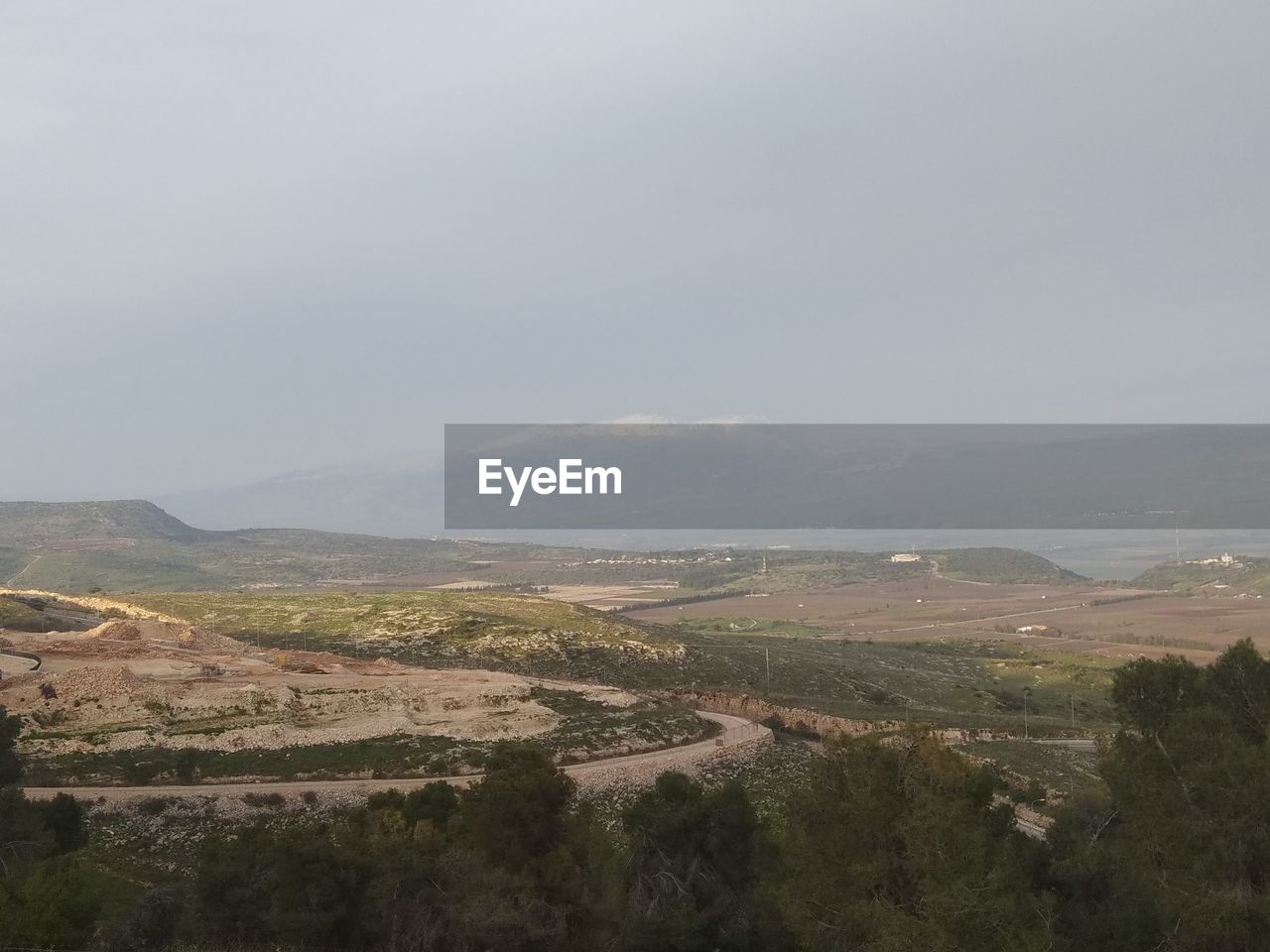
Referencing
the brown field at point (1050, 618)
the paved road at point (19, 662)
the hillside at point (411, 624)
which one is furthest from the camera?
the brown field at point (1050, 618)

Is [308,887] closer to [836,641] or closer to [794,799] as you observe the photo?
[794,799]

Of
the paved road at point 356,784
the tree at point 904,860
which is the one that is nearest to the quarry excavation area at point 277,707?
the paved road at point 356,784

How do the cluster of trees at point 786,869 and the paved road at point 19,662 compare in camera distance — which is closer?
the cluster of trees at point 786,869

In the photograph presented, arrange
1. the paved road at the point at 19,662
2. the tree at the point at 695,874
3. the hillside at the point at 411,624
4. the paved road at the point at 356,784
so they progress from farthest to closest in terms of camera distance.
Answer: the hillside at the point at 411,624
the paved road at the point at 19,662
the paved road at the point at 356,784
the tree at the point at 695,874

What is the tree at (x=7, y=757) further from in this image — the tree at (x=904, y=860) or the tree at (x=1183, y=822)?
the tree at (x=1183, y=822)

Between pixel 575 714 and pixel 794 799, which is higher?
pixel 794 799

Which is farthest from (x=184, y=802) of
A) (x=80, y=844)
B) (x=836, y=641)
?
(x=836, y=641)
